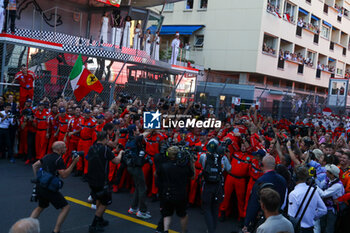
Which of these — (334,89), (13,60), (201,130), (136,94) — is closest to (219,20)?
(334,89)

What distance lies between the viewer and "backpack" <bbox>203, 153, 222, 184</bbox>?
5.77 metres

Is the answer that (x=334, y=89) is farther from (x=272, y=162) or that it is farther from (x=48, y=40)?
(x=272, y=162)

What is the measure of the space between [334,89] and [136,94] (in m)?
16.5

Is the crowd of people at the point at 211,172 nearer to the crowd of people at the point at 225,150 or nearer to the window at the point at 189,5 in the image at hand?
the crowd of people at the point at 225,150

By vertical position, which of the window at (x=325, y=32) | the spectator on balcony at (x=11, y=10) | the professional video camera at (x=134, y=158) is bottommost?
the professional video camera at (x=134, y=158)

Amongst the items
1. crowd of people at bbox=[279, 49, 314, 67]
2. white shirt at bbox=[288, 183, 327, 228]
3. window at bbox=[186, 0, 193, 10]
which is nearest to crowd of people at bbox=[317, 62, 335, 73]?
crowd of people at bbox=[279, 49, 314, 67]

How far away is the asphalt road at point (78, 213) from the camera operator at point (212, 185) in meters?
0.71

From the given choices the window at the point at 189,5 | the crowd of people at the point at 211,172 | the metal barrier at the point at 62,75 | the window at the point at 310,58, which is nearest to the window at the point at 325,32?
the window at the point at 310,58

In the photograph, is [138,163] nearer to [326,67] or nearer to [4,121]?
[4,121]

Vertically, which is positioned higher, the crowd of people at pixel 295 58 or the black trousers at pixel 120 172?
the crowd of people at pixel 295 58

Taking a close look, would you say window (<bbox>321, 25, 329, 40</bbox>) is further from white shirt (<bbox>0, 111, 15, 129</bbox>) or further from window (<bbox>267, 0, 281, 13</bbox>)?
white shirt (<bbox>0, 111, 15, 129</bbox>)

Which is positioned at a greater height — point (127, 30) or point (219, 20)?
point (219, 20)

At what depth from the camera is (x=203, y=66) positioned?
28.9 meters

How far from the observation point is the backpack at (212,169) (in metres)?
5.77
